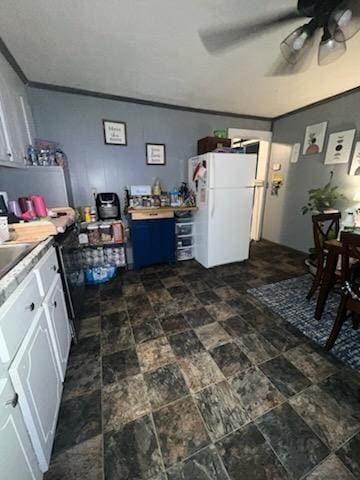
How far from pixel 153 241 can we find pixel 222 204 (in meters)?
1.11

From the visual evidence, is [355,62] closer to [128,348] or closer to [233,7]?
[233,7]

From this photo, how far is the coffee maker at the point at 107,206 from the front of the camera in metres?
2.68

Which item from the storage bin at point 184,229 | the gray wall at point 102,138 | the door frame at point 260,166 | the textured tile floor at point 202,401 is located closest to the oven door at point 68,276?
the textured tile floor at point 202,401

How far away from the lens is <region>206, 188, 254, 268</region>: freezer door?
2775 mm

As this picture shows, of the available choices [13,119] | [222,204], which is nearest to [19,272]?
[13,119]

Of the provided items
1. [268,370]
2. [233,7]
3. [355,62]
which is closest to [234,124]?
[355,62]

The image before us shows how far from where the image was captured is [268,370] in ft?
4.59

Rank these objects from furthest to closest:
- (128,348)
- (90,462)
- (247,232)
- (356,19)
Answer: (247,232)
(128,348)
(356,19)
(90,462)

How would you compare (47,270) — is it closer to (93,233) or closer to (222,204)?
(93,233)

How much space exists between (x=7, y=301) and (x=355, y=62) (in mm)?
3280

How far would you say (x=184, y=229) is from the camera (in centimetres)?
326

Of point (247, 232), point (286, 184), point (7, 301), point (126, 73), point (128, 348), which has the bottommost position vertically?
point (128, 348)

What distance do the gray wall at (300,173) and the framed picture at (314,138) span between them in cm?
6

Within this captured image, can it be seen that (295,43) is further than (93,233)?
No
